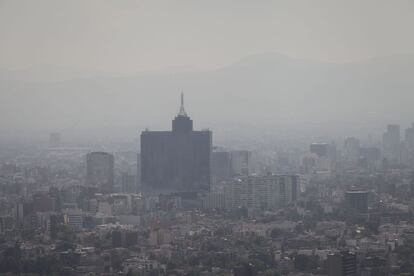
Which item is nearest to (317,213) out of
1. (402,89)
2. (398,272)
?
(398,272)

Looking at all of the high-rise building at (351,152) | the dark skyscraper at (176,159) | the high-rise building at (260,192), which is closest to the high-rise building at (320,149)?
the high-rise building at (351,152)

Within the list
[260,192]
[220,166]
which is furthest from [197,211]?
[220,166]

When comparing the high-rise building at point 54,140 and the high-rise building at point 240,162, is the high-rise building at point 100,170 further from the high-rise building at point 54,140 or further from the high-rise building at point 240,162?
the high-rise building at point 54,140

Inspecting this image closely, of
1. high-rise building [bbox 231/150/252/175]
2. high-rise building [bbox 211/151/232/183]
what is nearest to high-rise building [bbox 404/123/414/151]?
high-rise building [bbox 231/150/252/175]

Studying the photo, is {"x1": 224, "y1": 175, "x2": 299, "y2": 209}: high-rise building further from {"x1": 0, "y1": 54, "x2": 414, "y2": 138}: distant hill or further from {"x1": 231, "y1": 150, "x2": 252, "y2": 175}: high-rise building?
{"x1": 0, "y1": 54, "x2": 414, "y2": 138}: distant hill

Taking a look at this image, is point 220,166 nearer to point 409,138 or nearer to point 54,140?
point 54,140
